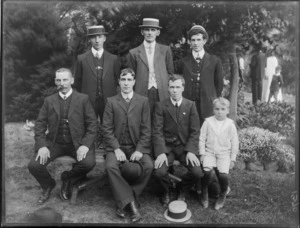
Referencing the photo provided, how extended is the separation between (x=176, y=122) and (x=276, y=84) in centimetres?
155

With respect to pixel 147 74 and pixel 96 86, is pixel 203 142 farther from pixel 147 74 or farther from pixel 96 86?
pixel 96 86

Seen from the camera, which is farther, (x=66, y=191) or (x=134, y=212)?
(x=66, y=191)

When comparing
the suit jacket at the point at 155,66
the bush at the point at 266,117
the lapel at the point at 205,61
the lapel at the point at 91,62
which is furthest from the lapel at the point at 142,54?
the bush at the point at 266,117

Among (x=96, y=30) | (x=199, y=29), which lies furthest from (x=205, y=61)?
(x=96, y=30)

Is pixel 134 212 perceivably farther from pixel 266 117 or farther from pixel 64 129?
pixel 266 117

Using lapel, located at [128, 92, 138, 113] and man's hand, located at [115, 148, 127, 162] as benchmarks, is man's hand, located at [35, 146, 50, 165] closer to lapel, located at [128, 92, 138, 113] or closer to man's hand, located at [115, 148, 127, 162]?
man's hand, located at [115, 148, 127, 162]

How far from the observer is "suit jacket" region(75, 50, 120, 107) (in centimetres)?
430

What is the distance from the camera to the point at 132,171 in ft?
12.6

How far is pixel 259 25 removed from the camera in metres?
4.30

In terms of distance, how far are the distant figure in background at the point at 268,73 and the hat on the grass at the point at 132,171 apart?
6.83 ft

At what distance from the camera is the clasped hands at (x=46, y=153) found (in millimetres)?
4035

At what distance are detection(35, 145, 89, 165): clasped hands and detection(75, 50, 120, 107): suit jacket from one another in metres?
0.66

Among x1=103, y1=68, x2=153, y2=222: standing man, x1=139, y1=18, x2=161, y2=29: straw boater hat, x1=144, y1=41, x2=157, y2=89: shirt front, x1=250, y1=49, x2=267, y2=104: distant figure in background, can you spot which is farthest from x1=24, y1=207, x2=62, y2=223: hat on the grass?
x1=250, y1=49, x2=267, y2=104: distant figure in background

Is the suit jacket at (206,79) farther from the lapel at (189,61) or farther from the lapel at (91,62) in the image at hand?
the lapel at (91,62)
